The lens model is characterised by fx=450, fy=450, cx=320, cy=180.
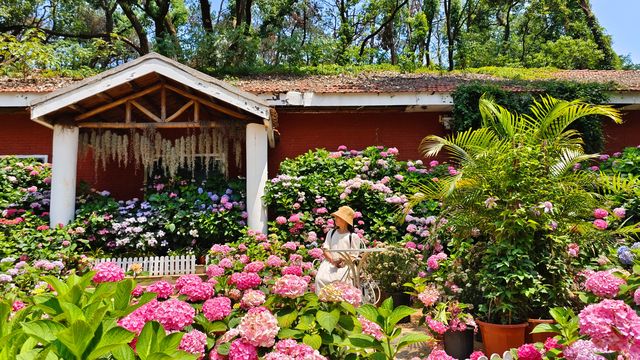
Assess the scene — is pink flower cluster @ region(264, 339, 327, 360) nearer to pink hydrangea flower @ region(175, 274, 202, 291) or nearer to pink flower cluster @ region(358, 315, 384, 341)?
pink flower cluster @ region(358, 315, 384, 341)

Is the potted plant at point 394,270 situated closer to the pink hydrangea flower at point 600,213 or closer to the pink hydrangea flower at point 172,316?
the pink hydrangea flower at point 600,213

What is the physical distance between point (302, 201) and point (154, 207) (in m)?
2.55

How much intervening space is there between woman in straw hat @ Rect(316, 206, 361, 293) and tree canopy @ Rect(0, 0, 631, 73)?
992 cm

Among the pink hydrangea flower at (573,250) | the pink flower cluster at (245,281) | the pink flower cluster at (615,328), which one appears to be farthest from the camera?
the pink hydrangea flower at (573,250)

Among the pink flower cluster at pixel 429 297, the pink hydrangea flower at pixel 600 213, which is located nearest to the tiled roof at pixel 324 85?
the pink hydrangea flower at pixel 600 213

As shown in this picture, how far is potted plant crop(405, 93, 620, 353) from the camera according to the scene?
4.06 meters

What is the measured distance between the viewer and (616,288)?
2543 mm

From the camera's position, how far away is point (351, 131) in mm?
9648

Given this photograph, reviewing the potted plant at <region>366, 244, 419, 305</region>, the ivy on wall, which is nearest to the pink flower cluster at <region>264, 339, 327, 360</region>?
the potted plant at <region>366, 244, 419, 305</region>

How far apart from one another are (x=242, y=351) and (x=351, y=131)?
817 cm

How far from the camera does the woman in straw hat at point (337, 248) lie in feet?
14.2

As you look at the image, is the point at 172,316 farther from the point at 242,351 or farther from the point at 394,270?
the point at 394,270

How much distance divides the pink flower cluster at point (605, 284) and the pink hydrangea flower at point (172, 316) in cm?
226

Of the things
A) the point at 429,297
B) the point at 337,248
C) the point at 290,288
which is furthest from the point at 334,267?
the point at 290,288
